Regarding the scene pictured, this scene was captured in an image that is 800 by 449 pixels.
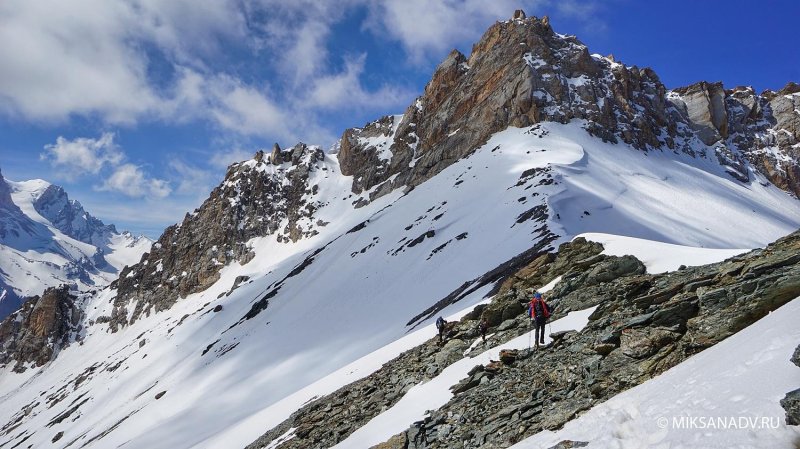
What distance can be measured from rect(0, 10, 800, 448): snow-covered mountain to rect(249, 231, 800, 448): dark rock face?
2.56 ft

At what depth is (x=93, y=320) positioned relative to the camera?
154m

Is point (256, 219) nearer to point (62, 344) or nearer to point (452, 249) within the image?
point (62, 344)

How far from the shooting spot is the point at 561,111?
315 feet

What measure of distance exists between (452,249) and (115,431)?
46305 mm

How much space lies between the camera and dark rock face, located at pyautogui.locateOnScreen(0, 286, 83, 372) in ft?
494

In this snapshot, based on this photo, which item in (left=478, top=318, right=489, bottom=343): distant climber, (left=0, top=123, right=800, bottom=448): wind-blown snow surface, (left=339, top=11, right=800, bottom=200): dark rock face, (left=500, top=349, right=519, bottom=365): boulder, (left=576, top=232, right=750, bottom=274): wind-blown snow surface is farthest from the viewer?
(left=339, top=11, right=800, bottom=200): dark rock face

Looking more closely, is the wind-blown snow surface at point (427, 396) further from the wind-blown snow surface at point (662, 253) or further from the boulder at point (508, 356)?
the wind-blown snow surface at point (662, 253)

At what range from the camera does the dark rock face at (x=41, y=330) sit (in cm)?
15050

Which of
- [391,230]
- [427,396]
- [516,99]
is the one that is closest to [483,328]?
[427,396]

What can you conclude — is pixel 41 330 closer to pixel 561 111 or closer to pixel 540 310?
pixel 561 111

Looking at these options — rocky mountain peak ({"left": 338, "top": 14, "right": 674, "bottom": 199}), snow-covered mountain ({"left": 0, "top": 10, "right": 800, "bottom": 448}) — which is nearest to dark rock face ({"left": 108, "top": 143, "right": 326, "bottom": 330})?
snow-covered mountain ({"left": 0, "top": 10, "right": 800, "bottom": 448})

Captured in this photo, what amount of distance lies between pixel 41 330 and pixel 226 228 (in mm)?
71017

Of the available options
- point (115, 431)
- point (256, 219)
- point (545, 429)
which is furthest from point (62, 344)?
point (545, 429)

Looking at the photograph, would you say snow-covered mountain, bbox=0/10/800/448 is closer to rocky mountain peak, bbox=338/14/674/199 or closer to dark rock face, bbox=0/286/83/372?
rocky mountain peak, bbox=338/14/674/199
